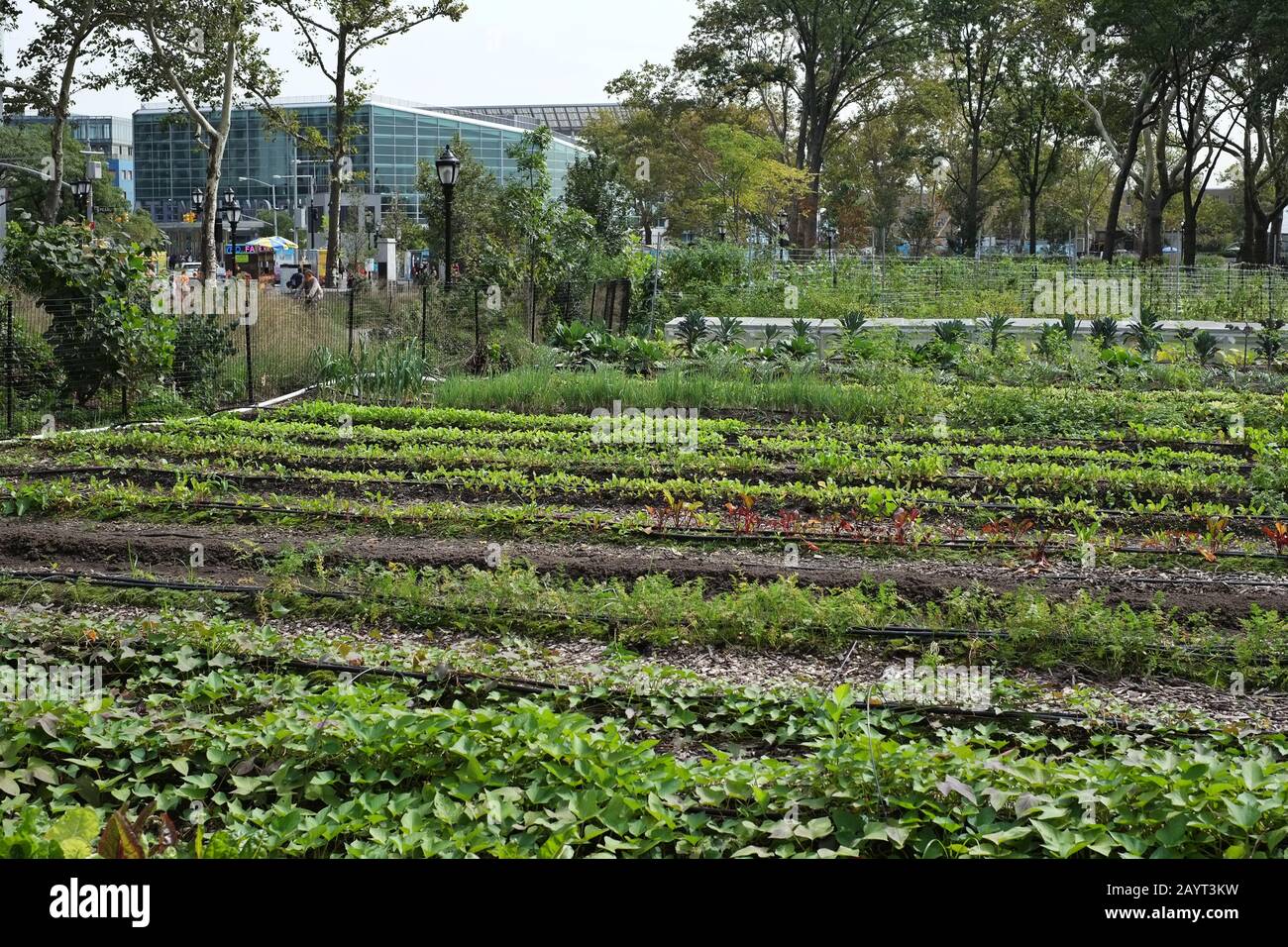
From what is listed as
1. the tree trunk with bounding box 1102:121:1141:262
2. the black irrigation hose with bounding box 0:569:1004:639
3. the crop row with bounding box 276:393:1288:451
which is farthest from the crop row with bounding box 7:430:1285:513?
the tree trunk with bounding box 1102:121:1141:262

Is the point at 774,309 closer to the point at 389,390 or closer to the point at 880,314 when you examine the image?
the point at 880,314

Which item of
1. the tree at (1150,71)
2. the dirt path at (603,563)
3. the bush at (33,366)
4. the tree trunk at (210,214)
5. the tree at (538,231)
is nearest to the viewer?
the dirt path at (603,563)

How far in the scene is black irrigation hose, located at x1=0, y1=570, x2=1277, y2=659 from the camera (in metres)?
6.02

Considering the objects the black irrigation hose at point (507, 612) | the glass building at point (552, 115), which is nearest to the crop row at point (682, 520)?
the black irrigation hose at point (507, 612)

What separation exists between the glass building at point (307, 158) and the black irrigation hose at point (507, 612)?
55934 millimetres

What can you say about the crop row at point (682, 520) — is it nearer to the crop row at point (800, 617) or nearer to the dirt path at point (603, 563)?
the dirt path at point (603, 563)

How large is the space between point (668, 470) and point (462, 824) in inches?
271

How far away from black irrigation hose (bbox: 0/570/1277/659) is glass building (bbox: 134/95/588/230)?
55934mm

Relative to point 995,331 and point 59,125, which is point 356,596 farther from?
point 59,125

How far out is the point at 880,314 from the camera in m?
26.0

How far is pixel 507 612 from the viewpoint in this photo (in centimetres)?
663

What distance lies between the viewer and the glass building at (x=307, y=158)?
76.1 metres

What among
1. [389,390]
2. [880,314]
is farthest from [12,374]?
[880,314]

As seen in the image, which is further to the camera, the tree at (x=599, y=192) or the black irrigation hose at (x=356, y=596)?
the tree at (x=599, y=192)
